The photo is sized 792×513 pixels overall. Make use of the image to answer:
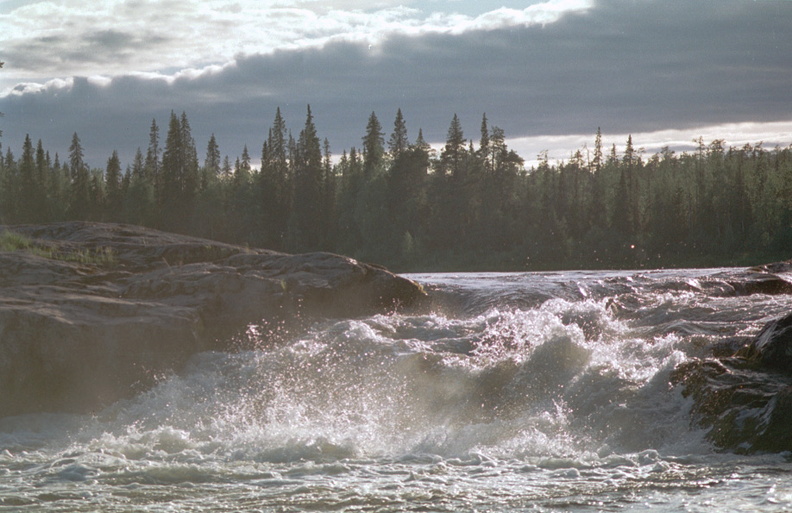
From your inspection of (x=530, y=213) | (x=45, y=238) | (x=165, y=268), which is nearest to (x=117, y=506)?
(x=165, y=268)

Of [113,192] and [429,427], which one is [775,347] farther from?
[113,192]

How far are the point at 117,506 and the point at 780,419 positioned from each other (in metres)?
6.81

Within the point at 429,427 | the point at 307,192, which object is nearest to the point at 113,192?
the point at 307,192

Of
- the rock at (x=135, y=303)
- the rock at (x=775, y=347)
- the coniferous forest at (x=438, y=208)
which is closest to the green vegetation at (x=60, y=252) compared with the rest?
Answer: the rock at (x=135, y=303)

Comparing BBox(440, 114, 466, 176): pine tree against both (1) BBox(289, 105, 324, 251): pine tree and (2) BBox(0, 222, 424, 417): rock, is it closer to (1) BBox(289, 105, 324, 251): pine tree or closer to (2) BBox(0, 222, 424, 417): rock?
(1) BBox(289, 105, 324, 251): pine tree

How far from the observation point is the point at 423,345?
39.9 feet

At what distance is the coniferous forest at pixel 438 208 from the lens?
8162 cm

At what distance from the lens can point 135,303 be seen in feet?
40.6

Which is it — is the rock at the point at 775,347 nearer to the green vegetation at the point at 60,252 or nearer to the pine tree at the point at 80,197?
the green vegetation at the point at 60,252

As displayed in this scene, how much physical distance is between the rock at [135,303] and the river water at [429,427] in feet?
A: 1.43

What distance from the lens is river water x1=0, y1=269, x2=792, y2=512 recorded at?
6941 mm

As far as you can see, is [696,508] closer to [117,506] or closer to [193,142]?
[117,506]

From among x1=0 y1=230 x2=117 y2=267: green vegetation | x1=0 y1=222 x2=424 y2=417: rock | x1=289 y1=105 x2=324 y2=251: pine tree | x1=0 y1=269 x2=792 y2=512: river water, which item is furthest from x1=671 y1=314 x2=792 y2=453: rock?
x1=289 y1=105 x2=324 y2=251: pine tree

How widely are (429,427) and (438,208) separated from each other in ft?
261
